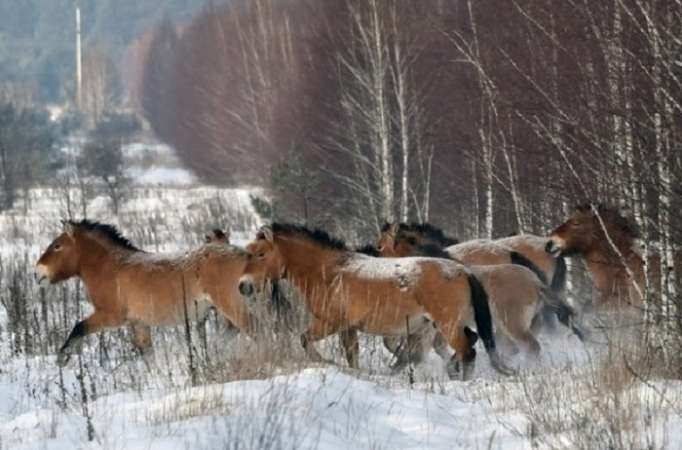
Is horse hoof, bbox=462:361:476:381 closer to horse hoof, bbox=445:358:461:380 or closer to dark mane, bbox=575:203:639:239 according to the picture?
horse hoof, bbox=445:358:461:380

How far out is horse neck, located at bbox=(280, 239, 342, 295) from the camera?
1157 centimetres

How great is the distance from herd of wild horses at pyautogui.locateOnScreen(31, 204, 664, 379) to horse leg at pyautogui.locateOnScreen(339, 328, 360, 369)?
2 cm

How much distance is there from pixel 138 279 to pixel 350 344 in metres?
2.71

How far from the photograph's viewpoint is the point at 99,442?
719cm

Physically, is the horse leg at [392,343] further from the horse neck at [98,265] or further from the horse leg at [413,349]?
the horse neck at [98,265]

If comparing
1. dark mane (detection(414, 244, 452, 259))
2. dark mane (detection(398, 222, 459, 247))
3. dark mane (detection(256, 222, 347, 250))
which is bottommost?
dark mane (detection(414, 244, 452, 259))

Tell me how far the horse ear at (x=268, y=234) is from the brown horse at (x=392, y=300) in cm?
42

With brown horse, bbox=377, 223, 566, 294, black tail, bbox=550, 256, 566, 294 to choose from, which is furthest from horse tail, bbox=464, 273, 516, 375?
black tail, bbox=550, 256, 566, 294

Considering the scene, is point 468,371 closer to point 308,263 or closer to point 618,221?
point 308,263

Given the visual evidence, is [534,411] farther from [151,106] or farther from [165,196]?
[151,106]

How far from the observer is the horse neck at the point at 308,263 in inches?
456

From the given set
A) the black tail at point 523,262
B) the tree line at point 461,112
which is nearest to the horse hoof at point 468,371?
the tree line at point 461,112

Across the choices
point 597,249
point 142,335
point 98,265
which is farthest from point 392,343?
point 98,265

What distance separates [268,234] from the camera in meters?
11.9
